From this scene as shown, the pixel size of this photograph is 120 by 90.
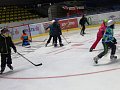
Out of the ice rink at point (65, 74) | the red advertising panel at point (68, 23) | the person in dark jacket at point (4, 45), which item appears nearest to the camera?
the ice rink at point (65, 74)

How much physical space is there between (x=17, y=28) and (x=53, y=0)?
588 inches

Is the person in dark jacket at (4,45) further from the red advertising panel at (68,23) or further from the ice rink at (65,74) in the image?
the red advertising panel at (68,23)

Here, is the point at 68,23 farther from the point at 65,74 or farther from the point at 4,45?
the point at 65,74

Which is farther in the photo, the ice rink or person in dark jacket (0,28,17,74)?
person in dark jacket (0,28,17,74)

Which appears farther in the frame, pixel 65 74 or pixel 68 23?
pixel 68 23

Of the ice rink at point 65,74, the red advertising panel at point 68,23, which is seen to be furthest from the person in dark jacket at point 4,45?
the red advertising panel at point 68,23

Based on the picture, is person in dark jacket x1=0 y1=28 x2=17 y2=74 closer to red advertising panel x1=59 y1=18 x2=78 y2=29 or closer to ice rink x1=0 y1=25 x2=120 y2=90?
ice rink x1=0 y1=25 x2=120 y2=90

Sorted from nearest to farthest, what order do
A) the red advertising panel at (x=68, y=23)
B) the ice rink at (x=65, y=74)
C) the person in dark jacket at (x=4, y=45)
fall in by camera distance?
the ice rink at (x=65, y=74) → the person in dark jacket at (x=4, y=45) → the red advertising panel at (x=68, y=23)

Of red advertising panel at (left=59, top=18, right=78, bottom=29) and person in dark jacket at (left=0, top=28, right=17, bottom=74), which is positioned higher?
person in dark jacket at (left=0, top=28, right=17, bottom=74)

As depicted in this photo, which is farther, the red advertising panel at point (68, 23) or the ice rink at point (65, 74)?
the red advertising panel at point (68, 23)

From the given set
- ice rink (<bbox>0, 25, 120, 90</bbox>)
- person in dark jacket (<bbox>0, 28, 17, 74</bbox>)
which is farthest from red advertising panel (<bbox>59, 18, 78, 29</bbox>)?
person in dark jacket (<bbox>0, 28, 17, 74</bbox>)

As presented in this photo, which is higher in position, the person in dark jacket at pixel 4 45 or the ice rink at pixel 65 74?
the person in dark jacket at pixel 4 45

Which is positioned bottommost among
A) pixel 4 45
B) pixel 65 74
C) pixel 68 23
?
pixel 65 74

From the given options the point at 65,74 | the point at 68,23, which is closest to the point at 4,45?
the point at 65,74
